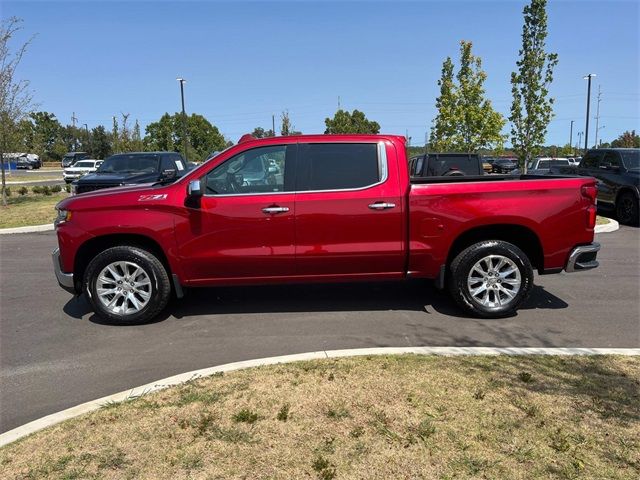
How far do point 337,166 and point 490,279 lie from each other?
2025 mm

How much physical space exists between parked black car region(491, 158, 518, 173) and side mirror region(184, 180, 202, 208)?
1365 inches

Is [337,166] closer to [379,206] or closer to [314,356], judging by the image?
[379,206]

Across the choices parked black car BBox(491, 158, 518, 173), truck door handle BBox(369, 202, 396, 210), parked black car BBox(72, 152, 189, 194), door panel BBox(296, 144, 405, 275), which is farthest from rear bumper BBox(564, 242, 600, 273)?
parked black car BBox(491, 158, 518, 173)

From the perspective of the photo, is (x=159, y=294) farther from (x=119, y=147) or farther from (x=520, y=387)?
(x=119, y=147)

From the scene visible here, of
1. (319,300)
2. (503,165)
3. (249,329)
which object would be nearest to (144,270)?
(249,329)

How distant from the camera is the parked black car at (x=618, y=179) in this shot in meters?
12.9

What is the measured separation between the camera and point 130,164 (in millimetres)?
12906

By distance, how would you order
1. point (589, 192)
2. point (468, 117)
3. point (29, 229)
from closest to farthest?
point (589, 192) < point (29, 229) < point (468, 117)

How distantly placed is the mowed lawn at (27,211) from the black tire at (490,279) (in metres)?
11.6

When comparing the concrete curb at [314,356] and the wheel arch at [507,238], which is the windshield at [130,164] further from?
the concrete curb at [314,356]

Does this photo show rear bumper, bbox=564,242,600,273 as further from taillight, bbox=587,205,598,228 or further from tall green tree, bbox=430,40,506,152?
tall green tree, bbox=430,40,506,152

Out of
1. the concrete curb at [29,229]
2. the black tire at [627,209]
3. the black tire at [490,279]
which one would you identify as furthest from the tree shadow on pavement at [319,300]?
the black tire at [627,209]

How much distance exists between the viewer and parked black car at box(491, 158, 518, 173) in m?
38.3

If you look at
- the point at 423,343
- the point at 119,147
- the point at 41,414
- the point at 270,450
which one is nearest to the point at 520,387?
the point at 423,343
